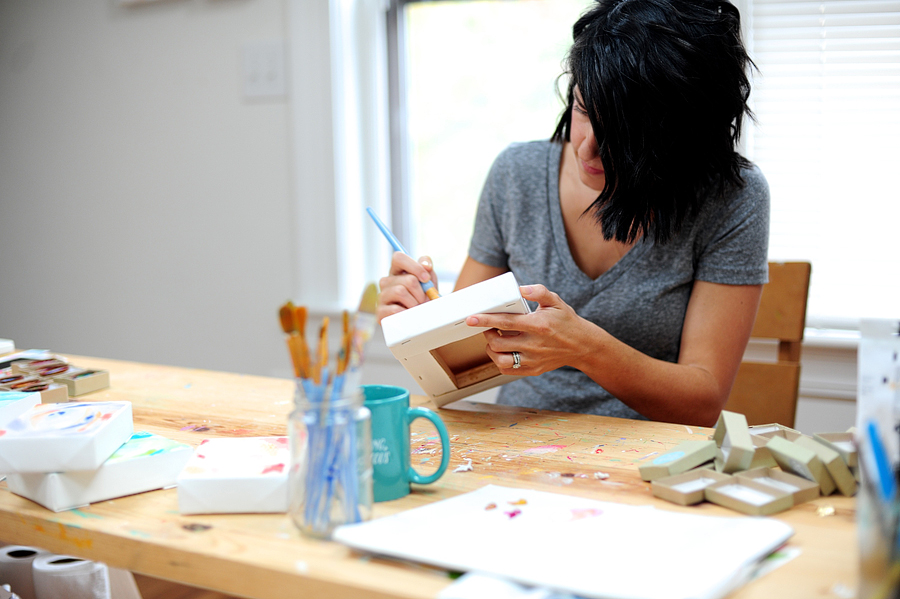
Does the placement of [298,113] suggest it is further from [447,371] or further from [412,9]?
[447,371]

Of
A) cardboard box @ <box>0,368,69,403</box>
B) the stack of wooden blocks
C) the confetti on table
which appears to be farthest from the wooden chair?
cardboard box @ <box>0,368,69,403</box>

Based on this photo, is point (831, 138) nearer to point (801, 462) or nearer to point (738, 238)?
point (738, 238)

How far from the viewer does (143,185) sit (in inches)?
93.4

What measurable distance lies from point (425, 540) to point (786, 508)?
32cm

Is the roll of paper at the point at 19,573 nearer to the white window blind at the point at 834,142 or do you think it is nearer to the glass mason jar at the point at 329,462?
the glass mason jar at the point at 329,462

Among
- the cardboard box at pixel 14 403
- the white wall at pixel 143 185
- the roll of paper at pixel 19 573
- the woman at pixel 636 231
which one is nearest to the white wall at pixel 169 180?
the white wall at pixel 143 185

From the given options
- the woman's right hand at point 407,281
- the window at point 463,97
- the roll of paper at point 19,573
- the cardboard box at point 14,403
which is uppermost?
the window at point 463,97

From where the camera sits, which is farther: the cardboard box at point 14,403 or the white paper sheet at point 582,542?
the cardboard box at point 14,403

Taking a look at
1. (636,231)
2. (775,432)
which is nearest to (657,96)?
(636,231)

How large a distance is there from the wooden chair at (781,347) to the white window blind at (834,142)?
47cm

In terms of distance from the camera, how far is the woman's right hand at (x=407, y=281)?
1.00 m

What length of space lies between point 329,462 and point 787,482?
417 mm

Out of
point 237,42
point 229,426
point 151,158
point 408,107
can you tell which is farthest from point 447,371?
point 151,158

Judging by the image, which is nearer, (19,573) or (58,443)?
(58,443)
